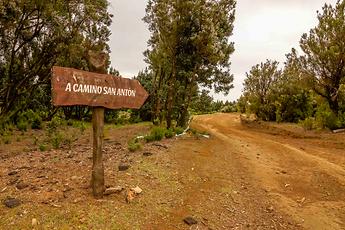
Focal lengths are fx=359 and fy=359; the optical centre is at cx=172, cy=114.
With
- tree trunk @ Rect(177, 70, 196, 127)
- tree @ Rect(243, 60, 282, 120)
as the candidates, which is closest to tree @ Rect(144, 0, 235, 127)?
tree trunk @ Rect(177, 70, 196, 127)

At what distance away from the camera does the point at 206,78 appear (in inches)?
687

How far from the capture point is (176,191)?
25.0 feet

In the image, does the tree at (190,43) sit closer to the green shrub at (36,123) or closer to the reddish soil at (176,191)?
the reddish soil at (176,191)

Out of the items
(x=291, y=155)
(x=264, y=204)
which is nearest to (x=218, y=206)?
(x=264, y=204)

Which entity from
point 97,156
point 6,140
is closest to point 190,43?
point 6,140

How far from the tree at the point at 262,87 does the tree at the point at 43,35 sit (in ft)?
56.0

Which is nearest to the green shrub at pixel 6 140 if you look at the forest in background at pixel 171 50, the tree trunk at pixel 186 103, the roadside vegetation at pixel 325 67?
the forest in background at pixel 171 50

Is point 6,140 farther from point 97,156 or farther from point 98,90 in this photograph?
point 98,90

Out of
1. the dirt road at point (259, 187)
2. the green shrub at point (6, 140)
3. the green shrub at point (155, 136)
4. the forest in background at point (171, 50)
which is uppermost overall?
the forest in background at point (171, 50)

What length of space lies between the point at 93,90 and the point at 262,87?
90.1ft

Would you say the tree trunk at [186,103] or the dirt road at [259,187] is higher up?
the tree trunk at [186,103]

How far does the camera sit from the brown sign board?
5.86 meters

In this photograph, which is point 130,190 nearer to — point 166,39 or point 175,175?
point 175,175

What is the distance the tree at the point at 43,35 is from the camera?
13188 mm
